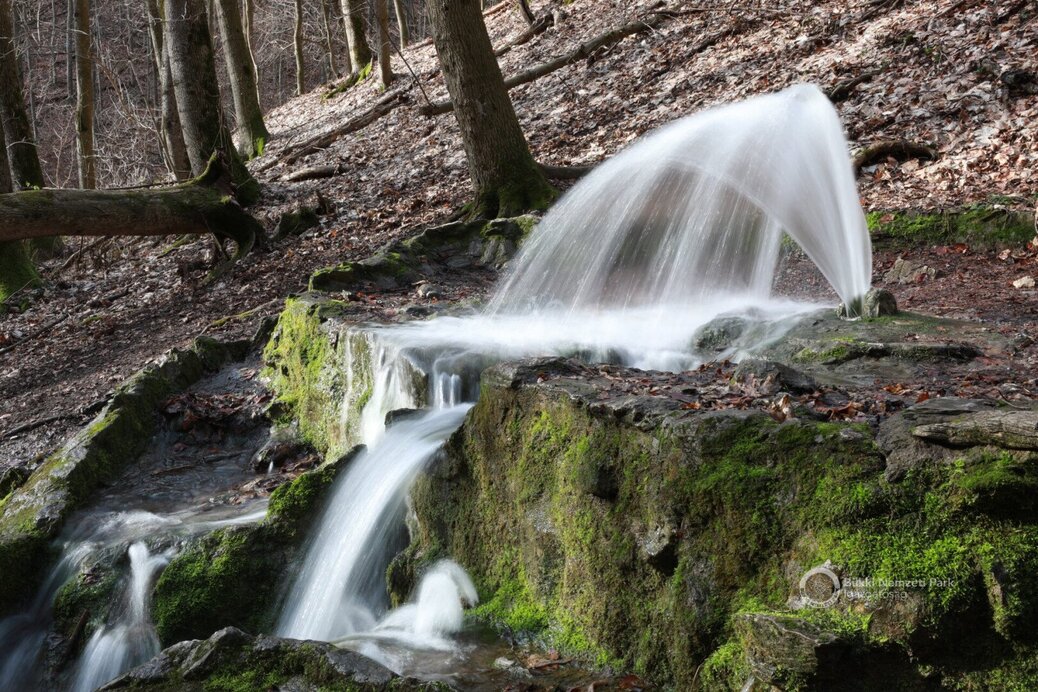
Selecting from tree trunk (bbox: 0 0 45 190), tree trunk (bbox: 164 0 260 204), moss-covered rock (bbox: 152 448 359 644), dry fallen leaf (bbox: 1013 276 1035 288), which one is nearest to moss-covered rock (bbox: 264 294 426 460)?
moss-covered rock (bbox: 152 448 359 644)

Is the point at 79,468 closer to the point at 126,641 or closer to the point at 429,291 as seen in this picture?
the point at 126,641

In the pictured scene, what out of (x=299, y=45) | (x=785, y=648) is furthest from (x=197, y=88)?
(x=299, y=45)

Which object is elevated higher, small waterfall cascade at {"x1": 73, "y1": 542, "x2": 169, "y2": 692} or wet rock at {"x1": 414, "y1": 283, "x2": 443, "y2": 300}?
wet rock at {"x1": 414, "y1": 283, "x2": 443, "y2": 300}

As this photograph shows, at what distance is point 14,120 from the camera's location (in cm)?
1463

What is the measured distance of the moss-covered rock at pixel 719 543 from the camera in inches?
114

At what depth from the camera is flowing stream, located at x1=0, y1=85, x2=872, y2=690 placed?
16.6ft

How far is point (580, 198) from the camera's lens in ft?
28.9

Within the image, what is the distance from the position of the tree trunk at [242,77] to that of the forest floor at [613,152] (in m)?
1.47

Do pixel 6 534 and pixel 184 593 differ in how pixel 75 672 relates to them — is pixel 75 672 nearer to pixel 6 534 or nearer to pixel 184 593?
pixel 184 593

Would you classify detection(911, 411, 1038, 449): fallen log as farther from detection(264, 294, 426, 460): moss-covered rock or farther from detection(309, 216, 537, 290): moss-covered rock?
detection(309, 216, 537, 290): moss-covered rock

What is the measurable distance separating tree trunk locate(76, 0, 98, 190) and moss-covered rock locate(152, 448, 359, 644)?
13.5 meters

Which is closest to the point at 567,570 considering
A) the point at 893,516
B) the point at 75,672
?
the point at 893,516

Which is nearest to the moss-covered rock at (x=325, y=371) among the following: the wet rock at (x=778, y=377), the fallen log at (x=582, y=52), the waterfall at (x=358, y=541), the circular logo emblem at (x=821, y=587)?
the waterfall at (x=358, y=541)

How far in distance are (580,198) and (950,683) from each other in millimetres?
6511
